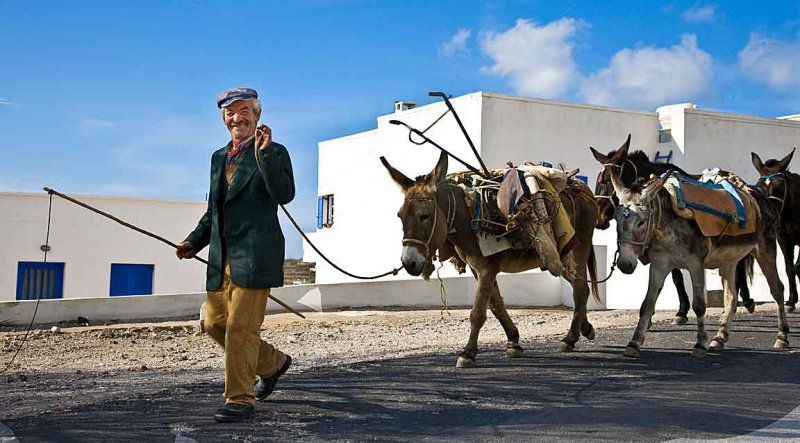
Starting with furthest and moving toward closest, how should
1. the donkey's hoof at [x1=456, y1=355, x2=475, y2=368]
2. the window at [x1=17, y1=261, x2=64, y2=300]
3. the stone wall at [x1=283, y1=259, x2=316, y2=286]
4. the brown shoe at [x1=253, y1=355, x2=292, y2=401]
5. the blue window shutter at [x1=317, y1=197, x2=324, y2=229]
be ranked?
the stone wall at [x1=283, y1=259, x2=316, y2=286] < the blue window shutter at [x1=317, y1=197, x2=324, y2=229] < the window at [x1=17, y1=261, x2=64, y2=300] < the donkey's hoof at [x1=456, y1=355, x2=475, y2=368] < the brown shoe at [x1=253, y1=355, x2=292, y2=401]

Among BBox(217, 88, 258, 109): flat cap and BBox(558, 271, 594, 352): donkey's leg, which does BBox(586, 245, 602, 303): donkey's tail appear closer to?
BBox(558, 271, 594, 352): donkey's leg

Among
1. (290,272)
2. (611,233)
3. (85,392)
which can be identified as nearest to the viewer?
(85,392)

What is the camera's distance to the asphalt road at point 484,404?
6.25m

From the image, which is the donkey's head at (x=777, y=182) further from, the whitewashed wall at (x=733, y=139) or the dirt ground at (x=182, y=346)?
the whitewashed wall at (x=733, y=139)

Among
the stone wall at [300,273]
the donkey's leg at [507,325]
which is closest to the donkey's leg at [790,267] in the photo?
the donkey's leg at [507,325]

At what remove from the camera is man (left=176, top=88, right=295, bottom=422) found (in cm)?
656

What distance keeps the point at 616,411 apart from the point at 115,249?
86.1 feet

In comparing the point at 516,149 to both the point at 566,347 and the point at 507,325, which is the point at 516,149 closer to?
the point at 566,347

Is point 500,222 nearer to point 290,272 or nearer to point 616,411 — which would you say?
point 616,411

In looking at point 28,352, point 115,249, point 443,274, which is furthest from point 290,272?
point 28,352

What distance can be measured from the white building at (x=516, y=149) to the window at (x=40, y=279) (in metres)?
8.40

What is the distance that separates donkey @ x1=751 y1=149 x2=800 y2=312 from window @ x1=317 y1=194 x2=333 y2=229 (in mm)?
18715

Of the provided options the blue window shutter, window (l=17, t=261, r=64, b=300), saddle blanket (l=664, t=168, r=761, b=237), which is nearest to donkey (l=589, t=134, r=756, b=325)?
saddle blanket (l=664, t=168, r=761, b=237)

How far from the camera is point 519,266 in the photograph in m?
10.1
